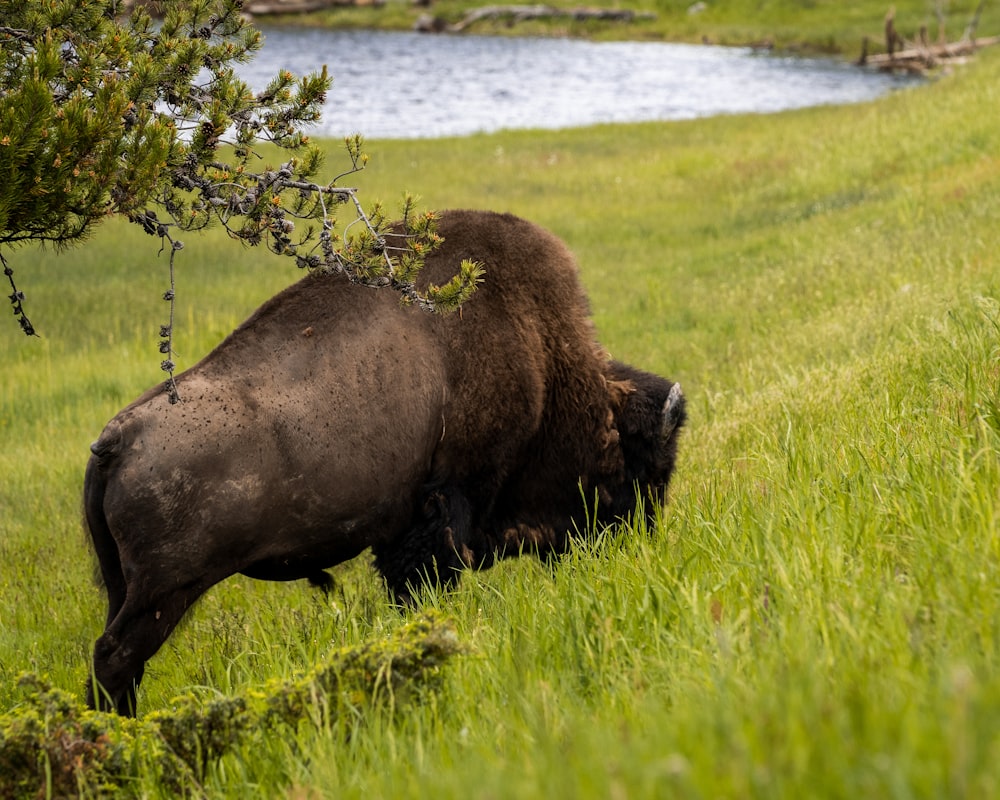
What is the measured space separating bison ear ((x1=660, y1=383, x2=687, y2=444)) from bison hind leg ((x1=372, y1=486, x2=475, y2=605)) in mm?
1067

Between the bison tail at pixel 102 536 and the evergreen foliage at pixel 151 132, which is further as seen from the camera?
the bison tail at pixel 102 536

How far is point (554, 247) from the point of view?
5453mm

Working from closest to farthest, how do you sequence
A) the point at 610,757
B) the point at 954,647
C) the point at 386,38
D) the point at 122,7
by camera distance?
the point at 610,757 < the point at 954,647 < the point at 122,7 < the point at 386,38

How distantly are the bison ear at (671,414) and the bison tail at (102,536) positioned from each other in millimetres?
2548

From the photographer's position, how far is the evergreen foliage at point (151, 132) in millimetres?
3410

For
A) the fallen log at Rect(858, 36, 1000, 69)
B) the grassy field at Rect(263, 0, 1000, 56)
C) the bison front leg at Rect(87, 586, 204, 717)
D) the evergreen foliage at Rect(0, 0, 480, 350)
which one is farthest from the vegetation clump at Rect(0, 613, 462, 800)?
the grassy field at Rect(263, 0, 1000, 56)

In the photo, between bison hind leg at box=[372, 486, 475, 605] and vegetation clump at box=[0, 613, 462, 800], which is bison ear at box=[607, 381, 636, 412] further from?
vegetation clump at box=[0, 613, 462, 800]

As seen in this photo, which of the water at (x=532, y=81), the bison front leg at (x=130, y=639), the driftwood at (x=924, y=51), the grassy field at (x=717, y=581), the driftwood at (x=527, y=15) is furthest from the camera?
the driftwood at (x=527, y=15)

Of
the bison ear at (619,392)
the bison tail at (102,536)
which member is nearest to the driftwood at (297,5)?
the bison ear at (619,392)

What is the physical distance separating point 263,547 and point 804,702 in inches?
113

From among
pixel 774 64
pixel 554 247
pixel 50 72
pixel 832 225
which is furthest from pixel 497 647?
pixel 774 64

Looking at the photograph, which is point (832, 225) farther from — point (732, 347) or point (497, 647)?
point (497, 647)

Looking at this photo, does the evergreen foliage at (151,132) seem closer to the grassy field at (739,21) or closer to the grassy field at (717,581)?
the grassy field at (717,581)

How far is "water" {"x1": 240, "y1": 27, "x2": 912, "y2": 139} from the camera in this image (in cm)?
3650
